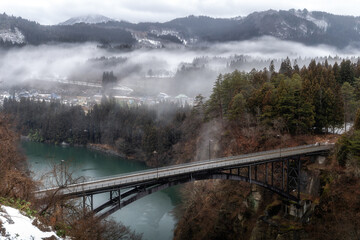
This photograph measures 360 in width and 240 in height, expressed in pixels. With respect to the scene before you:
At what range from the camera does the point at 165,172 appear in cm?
2584

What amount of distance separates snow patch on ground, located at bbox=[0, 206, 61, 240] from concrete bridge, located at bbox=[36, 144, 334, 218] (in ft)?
14.8

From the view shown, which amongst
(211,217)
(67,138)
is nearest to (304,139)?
(211,217)

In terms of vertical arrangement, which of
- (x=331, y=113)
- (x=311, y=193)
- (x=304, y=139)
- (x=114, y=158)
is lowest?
(x=114, y=158)

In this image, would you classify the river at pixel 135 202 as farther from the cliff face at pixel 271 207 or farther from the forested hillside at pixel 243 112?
the forested hillside at pixel 243 112

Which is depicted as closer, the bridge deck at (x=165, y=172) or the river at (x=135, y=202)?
the bridge deck at (x=165, y=172)

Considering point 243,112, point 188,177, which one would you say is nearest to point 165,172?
point 188,177

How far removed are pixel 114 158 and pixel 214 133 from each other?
3536 centimetres

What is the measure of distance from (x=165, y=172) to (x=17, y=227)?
14.8m

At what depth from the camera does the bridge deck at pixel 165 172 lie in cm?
2166

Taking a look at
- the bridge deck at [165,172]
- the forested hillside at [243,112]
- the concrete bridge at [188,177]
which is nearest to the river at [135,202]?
the bridge deck at [165,172]

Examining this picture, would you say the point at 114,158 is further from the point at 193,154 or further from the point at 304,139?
the point at 304,139

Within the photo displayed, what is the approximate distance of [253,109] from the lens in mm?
45469

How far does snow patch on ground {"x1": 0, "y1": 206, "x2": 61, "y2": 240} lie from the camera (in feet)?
36.9

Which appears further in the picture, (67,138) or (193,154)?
(67,138)
